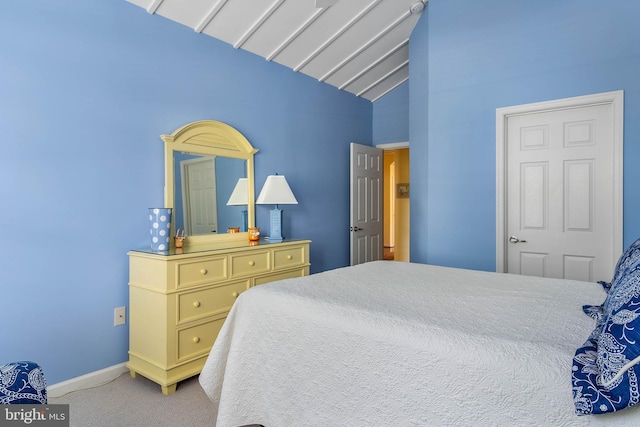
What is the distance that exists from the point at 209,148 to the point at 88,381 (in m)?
1.93

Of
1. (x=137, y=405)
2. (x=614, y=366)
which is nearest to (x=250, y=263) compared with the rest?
(x=137, y=405)

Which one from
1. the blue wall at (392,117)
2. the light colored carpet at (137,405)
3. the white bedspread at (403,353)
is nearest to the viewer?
the white bedspread at (403,353)

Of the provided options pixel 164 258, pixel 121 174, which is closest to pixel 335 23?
pixel 121 174

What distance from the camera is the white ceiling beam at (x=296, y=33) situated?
330cm

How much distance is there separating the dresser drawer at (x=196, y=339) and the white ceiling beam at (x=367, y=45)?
2928 mm

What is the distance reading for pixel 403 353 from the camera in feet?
4.27

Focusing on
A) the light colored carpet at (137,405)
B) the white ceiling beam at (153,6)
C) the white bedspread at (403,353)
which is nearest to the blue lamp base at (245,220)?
the light colored carpet at (137,405)

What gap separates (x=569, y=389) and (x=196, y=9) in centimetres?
329

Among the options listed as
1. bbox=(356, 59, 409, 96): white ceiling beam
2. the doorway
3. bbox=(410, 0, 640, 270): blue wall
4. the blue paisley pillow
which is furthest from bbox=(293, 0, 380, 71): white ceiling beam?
the doorway

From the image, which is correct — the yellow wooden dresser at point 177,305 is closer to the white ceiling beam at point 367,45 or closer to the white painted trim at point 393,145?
the white ceiling beam at point 367,45

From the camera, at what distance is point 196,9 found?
9.77 ft

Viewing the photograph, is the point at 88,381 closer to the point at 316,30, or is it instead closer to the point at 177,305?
the point at 177,305

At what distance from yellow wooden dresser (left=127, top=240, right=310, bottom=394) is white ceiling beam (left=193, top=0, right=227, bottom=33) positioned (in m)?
1.82

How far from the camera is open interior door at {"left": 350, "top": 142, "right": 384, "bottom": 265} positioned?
15.8ft
